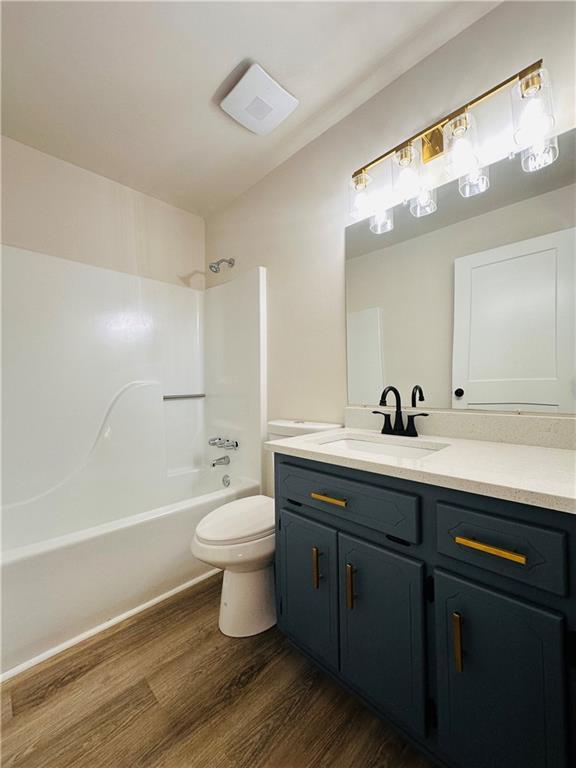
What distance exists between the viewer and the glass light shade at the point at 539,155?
43.3 inches

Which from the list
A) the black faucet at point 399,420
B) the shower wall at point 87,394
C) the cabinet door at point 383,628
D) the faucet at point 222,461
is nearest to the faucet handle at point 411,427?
the black faucet at point 399,420

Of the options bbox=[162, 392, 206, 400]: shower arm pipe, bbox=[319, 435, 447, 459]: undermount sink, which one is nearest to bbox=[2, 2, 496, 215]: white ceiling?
bbox=[162, 392, 206, 400]: shower arm pipe

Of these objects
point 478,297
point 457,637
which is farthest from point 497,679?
point 478,297

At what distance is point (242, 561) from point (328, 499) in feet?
1.86

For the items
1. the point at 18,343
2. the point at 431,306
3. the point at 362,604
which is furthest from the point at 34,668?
the point at 431,306

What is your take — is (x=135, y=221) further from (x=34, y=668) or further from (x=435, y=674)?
(x=435, y=674)

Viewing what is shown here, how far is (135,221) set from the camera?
2.36 meters

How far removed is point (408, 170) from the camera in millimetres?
1440

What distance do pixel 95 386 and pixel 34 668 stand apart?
1404 mm

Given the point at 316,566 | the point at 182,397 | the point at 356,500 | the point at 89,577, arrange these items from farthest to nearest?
the point at 182,397
the point at 89,577
the point at 316,566
the point at 356,500

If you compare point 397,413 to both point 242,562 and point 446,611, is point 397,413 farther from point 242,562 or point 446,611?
point 242,562

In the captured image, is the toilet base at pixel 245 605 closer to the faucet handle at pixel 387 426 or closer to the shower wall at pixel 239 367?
the shower wall at pixel 239 367

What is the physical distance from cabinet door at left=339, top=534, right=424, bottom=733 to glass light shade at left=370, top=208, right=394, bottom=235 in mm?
1367

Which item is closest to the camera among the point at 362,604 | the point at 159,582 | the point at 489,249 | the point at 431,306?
the point at 362,604
